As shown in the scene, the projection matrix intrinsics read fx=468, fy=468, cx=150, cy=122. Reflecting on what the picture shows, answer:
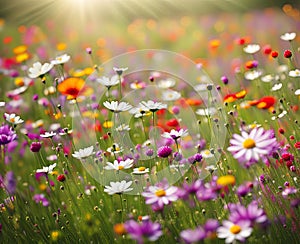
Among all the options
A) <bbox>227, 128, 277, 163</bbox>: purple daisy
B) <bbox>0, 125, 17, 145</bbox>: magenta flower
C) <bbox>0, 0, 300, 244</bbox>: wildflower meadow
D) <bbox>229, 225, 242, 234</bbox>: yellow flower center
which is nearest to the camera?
<bbox>229, 225, 242, 234</bbox>: yellow flower center

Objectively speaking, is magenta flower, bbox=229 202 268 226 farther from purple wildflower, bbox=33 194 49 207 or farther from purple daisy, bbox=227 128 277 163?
purple wildflower, bbox=33 194 49 207

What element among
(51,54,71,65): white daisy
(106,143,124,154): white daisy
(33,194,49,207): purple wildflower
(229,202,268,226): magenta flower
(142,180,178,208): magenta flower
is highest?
(51,54,71,65): white daisy

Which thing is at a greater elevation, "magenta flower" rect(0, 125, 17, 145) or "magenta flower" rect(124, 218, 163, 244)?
"magenta flower" rect(124, 218, 163, 244)

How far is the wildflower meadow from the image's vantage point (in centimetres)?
171

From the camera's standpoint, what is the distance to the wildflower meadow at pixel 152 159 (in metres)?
1.71

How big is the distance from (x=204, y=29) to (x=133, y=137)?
446cm

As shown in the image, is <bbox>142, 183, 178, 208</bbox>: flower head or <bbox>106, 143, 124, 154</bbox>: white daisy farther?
<bbox>106, 143, 124, 154</bbox>: white daisy

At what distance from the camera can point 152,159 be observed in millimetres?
2564

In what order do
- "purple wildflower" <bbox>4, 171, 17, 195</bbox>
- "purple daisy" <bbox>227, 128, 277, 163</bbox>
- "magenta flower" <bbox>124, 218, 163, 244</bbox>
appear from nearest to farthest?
1. "magenta flower" <bbox>124, 218, 163, 244</bbox>
2. "purple daisy" <bbox>227, 128, 277, 163</bbox>
3. "purple wildflower" <bbox>4, 171, 17, 195</bbox>

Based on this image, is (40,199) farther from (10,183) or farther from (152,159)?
(152,159)

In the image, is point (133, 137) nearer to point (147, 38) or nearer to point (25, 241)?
point (25, 241)

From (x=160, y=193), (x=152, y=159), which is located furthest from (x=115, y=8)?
(x=160, y=193)

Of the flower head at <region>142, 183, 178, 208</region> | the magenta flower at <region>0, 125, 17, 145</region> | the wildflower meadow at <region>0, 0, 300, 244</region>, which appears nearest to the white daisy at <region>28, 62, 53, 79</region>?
the wildflower meadow at <region>0, 0, 300, 244</region>

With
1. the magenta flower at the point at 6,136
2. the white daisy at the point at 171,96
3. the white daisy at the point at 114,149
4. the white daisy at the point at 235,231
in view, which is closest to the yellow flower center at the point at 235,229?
the white daisy at the point at 235,231
